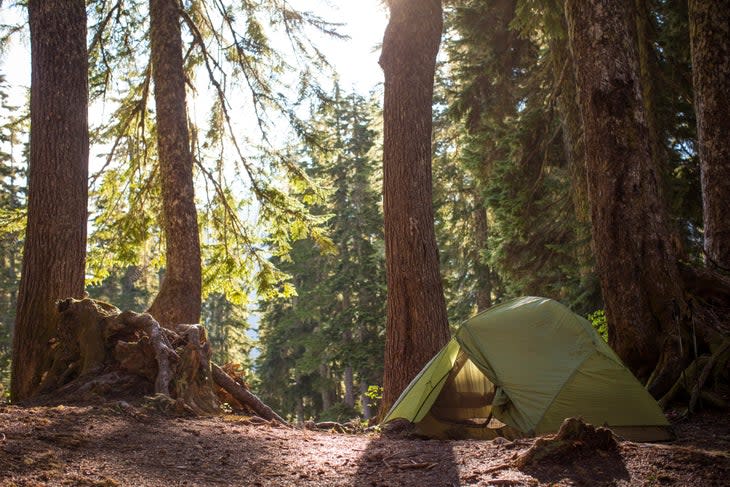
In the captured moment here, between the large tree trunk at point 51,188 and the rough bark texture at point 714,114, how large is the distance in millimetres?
7254

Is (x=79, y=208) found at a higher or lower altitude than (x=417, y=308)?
higher

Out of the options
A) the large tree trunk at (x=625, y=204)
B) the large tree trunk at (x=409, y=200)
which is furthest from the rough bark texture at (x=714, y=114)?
the large tree trunk at (x=409, y=200)

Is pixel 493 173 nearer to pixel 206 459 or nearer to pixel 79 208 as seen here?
pixel 79 208

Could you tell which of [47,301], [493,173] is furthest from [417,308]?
[493,173]

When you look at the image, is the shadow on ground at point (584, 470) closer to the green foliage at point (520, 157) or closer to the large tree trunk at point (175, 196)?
the large tree trunk at point (175, 196)

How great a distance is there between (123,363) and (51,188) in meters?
1.97

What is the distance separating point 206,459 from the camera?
4.41 m

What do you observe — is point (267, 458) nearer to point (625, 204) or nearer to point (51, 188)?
point (51, 188)

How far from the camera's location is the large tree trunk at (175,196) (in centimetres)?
869

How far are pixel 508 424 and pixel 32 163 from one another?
5.48 metres

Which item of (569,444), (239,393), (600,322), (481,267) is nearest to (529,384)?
(569,444)

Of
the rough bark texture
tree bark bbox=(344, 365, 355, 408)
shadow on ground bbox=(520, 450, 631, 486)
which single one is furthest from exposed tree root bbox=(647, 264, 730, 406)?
tree bark bbox=(344, 365, 355, 408)

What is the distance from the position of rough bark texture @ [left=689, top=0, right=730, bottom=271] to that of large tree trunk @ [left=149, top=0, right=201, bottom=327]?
22.2ft

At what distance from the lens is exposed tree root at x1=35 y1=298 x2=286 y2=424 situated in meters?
5.88
